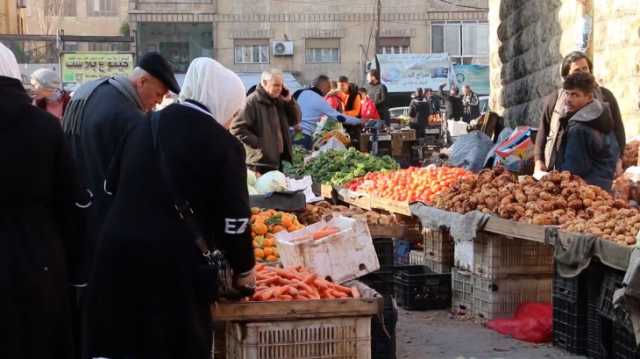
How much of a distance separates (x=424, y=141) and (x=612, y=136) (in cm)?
1342

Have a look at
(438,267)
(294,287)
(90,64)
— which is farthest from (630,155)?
(90,64)

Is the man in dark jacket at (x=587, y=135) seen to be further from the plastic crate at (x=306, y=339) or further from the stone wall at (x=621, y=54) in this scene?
the plastic crate at (x=306, y=339)

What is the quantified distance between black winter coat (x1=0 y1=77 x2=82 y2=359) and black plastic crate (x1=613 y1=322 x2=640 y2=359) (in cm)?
326

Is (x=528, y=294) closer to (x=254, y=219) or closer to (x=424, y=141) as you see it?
(x=254, y=219)

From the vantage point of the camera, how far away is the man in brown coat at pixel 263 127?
11.1m

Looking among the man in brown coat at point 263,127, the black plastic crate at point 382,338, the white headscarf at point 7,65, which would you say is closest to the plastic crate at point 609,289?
the black plastic crate at point 382,338

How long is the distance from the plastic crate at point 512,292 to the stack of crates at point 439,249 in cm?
109

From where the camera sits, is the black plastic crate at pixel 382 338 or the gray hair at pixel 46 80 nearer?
the black plastic crate at pixel 382 338

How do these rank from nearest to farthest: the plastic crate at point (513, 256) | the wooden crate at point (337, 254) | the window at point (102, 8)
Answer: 1. the wooden crate at point (337, 254)
2. the plastic crate at point (513, 256)
3. the window at point (102, 8)

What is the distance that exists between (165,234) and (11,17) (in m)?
43.5

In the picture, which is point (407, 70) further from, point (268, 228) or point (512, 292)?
point (268, 228)

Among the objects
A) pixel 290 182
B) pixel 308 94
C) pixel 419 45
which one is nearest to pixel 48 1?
pixel 419 45

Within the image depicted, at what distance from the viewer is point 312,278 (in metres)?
5.70

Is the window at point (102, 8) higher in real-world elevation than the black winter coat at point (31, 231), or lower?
higher
